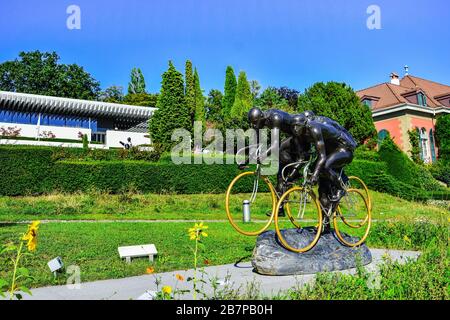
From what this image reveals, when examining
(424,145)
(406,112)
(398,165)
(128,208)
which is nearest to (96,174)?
(128,208)

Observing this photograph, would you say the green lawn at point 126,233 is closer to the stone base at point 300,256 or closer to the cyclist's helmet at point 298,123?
the stone base at point 300,256

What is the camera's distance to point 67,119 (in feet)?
145

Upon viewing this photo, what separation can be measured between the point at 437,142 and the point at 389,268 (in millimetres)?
38616

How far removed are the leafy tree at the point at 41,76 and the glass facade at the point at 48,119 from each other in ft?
47.2

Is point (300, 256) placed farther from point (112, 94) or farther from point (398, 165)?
point (112, 94)

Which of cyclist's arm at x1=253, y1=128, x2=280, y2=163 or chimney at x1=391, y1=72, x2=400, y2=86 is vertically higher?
chimney at x1=391, y1=72, x2=400, y2=86

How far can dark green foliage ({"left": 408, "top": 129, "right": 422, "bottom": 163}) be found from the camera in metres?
34.8

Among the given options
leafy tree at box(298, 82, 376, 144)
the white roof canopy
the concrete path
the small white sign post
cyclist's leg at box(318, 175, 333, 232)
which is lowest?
the concrete path

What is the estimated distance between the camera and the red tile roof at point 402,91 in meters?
37.8

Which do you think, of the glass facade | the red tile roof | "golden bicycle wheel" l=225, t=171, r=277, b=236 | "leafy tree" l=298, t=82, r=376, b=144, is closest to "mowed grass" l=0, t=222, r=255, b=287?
"golden bicycle wheel" l=225, t=171, r=277, b=236

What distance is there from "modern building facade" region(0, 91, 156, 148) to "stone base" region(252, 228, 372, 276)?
33.6m

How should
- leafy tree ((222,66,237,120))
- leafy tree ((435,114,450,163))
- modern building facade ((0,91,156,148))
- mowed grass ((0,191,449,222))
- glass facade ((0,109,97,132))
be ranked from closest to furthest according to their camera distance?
mowed grass ((0,191,449,222))
leafy tree ((435,114,450,163))
modern building facade ((0,91,156,148))
glass facade ((0,109,97,132))
leafy tree ((222,66,237,120))

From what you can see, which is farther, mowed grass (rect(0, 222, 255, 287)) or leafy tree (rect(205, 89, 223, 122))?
leafy tree (rect(205, 89, 223, 122))

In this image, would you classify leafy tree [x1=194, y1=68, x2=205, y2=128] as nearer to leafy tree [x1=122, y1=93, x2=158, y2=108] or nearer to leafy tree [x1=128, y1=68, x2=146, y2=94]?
leafy tree [x1=122, y1=93, x2=158, y2=108]
